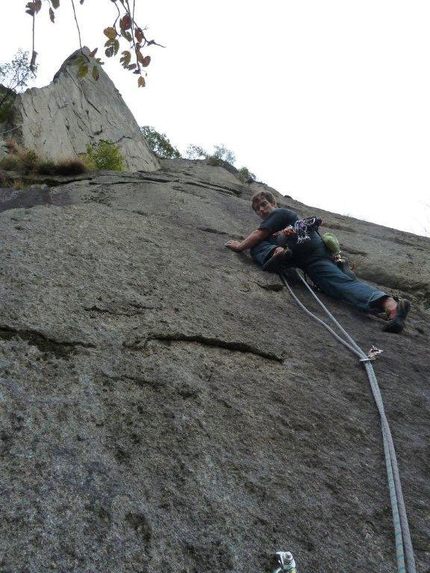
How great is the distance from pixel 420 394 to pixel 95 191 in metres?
5.49

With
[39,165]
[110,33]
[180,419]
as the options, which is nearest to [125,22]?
[110,33]

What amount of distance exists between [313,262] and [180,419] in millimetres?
3028

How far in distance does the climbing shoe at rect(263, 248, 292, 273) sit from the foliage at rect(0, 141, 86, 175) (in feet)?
16.8

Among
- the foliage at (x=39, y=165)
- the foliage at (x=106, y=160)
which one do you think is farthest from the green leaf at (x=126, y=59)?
the foliage at (x=106, y=160)

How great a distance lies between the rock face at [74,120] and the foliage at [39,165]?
119 cm

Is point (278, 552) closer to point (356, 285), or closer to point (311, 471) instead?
point (311, 471)

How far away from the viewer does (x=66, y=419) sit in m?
2.27

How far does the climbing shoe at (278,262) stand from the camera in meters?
5.08

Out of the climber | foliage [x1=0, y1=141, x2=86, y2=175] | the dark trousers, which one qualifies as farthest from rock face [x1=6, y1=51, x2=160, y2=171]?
the dark trousers

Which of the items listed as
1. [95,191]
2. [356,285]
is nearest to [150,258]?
[356,285]

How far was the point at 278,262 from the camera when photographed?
5.15 metres

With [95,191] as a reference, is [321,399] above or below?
below

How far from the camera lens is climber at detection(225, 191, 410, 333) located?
4.54 meters

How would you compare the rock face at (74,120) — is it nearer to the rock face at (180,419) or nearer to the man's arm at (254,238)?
the man's arm at (254,238)
